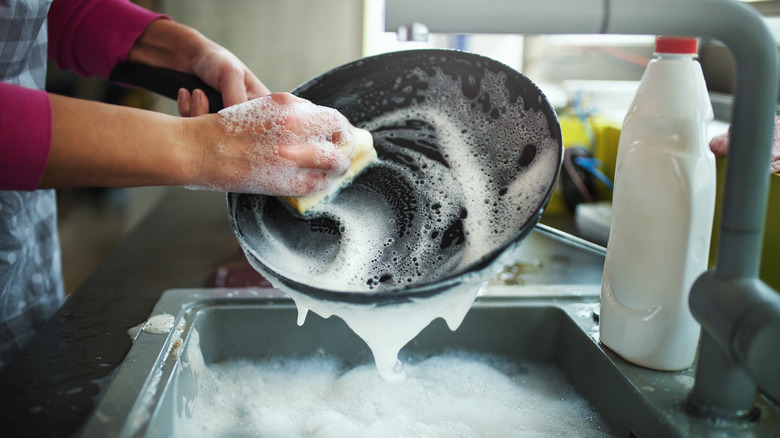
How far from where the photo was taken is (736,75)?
Result: 0.48 m

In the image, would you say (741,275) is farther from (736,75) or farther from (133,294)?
(133,294)

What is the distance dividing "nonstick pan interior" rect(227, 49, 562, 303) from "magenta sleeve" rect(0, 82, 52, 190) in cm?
19

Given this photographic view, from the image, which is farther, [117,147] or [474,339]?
[474,339]

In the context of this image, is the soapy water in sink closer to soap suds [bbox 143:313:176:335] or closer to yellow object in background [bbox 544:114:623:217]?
soap suds [bbox 143:313:176:335]

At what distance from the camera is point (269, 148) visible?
57 centimetres

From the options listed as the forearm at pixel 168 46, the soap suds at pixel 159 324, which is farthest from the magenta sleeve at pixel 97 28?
the soap suds at pixel 159 324

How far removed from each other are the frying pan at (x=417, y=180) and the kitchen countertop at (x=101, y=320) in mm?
239

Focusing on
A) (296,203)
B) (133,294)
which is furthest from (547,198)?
(133,294)

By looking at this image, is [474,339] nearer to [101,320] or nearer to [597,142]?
[101,320]

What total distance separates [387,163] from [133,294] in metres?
0.43

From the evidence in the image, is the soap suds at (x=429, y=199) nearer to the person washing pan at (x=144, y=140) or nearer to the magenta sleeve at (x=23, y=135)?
the person washing pan at (x=144, y=140)

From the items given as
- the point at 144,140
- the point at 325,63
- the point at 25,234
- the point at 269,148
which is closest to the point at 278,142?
the point at 269,148

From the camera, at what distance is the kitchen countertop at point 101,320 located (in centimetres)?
60

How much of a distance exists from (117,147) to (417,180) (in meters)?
0.36
